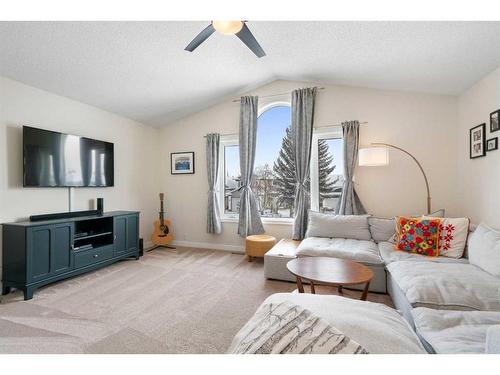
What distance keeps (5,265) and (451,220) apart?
15.6 ft

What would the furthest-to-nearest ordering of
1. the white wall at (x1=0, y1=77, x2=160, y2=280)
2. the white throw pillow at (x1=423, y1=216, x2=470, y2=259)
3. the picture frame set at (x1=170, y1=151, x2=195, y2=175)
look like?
the picture frame set at (x1=170, y1=151, x2=195, y2=175), the white wall at (x1=0, y1=77, x2=160, y2=280), the white throw pillow at (x1=423, y1=216, x2=470, y2=259)

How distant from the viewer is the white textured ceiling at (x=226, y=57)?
7.01 feet

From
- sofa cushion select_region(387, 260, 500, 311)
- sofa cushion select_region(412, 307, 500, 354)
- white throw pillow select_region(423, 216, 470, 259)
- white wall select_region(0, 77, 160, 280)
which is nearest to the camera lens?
sofa cushion select_region(412, 307, 500, 354)

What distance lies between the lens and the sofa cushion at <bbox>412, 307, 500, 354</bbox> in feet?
3.39

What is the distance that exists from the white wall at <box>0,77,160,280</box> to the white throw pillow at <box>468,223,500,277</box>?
4.57 meters

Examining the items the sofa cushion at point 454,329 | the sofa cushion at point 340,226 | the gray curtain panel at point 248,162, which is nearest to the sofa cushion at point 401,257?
the sofa cushion at point 340,226

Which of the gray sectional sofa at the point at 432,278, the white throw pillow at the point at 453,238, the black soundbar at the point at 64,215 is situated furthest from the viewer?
the black soundbar at the point at 64,215

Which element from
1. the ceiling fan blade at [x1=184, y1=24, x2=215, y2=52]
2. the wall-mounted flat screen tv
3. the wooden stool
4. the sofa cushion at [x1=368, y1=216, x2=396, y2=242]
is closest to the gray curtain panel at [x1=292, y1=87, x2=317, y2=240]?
the wooden stool

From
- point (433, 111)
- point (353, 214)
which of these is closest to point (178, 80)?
point (353, 214)

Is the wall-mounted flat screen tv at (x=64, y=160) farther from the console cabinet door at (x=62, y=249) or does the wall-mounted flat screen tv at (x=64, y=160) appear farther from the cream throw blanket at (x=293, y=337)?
the cream throw blanket at (x=293, y=337)

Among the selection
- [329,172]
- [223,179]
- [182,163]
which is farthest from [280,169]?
[182,163]

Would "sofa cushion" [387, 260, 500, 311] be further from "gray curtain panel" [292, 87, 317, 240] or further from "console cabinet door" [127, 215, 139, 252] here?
"console cabinet door" [127, 215, 139, 252]

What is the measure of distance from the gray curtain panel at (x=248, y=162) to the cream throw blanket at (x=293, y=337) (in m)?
3.09
